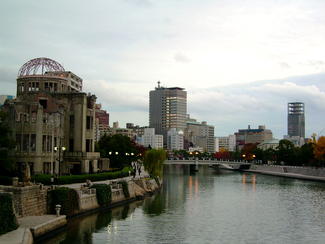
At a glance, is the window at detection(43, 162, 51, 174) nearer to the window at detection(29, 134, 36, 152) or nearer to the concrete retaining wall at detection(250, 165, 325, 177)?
the window at detection(29, 134, 36, 152)

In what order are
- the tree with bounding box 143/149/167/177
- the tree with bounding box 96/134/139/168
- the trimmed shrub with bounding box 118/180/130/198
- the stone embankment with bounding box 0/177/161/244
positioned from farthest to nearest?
1. the tree with bounding box 96/134/139/168
2. the tree with bounding box 143/149/167/177
3. the trimmed shrub with bounding box 118/180/130/198
4. the stone embankment with bounding box 0/177/161/244

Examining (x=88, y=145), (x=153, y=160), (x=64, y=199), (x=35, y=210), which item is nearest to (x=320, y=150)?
(x=153, y=160)

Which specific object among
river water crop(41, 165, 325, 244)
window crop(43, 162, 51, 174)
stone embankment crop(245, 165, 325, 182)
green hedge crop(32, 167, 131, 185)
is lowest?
river water crop(41, 165, 325, 244)

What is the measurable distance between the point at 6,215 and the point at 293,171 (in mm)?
121336

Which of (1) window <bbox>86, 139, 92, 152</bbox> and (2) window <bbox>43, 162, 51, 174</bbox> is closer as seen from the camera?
(2) window <bbox>43, 162, 51, 174</bbox>

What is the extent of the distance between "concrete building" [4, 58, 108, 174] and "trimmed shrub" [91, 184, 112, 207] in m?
11.0


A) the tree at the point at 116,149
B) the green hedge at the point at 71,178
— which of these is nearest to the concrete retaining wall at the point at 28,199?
the green hedge at the point at 71,178

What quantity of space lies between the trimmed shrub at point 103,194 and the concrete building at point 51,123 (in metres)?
11.0

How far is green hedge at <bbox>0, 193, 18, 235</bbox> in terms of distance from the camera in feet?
110

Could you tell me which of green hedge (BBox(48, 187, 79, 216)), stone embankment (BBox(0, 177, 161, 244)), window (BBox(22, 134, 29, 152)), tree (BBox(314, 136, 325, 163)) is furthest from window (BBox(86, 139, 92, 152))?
tree (BBox(314, 136, 325, 163))

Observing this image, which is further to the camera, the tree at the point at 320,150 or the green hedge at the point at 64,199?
the tree at the point at 320,150

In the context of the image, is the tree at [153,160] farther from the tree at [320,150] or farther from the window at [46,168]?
the tree at [320,150]

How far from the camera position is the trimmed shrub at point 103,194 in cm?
5453

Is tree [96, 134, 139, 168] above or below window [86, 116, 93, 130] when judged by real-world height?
below
